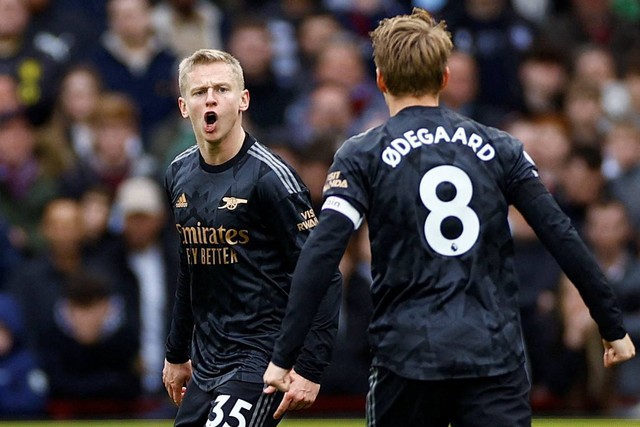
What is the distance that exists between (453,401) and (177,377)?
1.54 metres

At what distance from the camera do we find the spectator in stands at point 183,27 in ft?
41.4

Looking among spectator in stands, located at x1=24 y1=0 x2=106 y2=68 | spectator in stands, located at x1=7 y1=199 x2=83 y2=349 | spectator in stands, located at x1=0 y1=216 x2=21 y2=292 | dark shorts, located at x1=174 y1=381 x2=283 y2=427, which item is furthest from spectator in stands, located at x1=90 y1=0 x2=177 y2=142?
dark shorts, located at x1=174 y1=381 x2=283 y2=427

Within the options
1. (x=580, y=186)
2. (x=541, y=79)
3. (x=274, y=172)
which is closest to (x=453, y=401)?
(x=274, y=172)

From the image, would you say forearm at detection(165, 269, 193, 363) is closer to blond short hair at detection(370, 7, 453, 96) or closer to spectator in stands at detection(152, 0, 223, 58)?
blond short hair at detection(370, 7, 453, 96)

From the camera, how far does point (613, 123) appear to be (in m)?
12.1

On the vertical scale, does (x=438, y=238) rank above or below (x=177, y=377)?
above

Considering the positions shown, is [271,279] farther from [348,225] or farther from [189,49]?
[189,49]

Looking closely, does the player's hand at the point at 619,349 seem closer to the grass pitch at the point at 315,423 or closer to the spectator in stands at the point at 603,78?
the grass pitch at the point at 315,423

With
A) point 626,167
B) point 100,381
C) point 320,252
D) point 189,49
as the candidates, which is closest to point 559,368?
point 626,167

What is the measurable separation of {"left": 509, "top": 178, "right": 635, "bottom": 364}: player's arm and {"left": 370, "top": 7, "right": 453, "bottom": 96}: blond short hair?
0.50 meters

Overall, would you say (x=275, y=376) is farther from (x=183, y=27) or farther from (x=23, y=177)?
(x=183, y=27)

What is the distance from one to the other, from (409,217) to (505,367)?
0.63 m

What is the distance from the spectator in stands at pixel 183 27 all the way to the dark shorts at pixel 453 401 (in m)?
7.89

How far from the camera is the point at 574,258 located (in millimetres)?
5051
